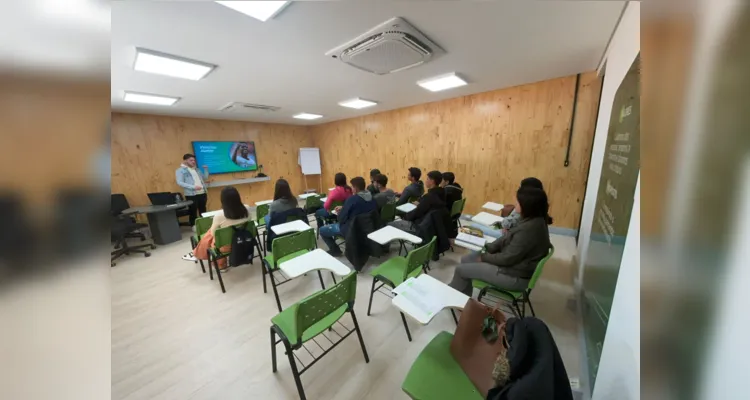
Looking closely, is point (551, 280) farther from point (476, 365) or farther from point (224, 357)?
point (224, 357)

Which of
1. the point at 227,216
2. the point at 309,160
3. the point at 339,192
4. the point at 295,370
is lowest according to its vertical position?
the point at 295,370

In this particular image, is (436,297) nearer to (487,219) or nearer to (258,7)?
(487,219)

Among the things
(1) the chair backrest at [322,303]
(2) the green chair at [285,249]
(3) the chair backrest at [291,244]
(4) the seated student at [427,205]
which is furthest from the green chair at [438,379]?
(4) the seated student at [427,205]

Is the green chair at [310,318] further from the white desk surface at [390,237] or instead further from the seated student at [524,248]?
the seated student at [524,248]

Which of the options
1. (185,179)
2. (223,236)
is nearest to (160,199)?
(185,179)

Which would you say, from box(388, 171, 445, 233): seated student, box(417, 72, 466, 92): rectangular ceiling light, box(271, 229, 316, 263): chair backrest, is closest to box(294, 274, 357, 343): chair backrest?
box(271, 229, 316, 263): chair backrest

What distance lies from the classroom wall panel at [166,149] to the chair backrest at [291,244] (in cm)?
362

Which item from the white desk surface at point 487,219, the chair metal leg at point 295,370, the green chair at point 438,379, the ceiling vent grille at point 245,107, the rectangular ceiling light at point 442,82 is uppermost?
the rectangular ceiling light at point 442,82

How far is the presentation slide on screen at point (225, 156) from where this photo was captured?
5.10 m

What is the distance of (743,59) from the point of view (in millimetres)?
167

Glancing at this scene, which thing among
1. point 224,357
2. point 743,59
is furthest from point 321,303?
point 743,59

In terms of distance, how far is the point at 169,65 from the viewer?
82.9 inches

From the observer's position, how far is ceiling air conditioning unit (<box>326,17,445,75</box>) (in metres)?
1.69

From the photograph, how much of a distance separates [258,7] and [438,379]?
2266mm
